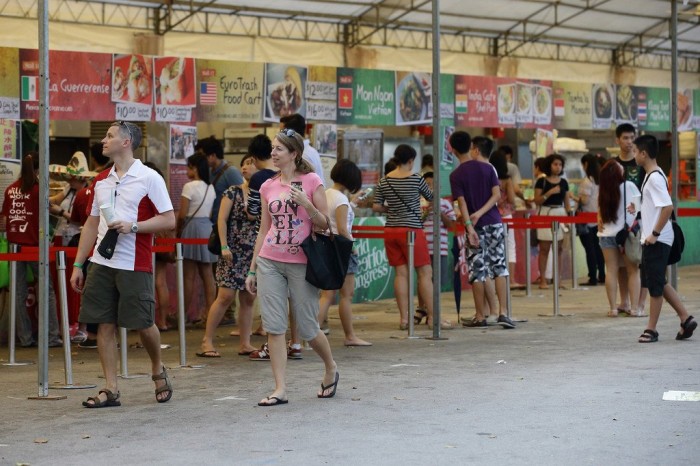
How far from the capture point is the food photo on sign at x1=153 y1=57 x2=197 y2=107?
42.1 feet

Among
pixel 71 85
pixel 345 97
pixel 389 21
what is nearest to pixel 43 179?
pixel 71 85

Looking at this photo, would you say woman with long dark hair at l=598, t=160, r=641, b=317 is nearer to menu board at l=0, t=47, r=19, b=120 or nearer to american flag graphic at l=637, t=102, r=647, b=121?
menu board at l=0, t=47, r=19, b=120

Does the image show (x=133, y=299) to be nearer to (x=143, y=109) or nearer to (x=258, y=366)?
(x=258, y=366)

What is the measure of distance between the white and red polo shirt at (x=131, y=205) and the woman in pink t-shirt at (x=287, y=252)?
659 mm

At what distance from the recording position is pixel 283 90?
14.0m

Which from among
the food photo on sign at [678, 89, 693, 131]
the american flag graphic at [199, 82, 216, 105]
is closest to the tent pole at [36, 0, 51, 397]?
the american flag graphic at [199, 82, 216, 105]

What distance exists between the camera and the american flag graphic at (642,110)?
64.5 ft

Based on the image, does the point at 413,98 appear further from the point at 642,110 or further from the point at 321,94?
the point at 642,110

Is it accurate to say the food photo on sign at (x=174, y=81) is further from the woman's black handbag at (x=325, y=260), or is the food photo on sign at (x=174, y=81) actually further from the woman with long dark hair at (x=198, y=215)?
the woman's black handbag at (x=325, y=260)

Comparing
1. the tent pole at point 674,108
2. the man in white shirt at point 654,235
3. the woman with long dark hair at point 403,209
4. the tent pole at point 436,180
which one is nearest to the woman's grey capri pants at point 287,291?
the tent pole at point 436,180

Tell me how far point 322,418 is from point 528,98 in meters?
11.0

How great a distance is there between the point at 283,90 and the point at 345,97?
41.4 inches

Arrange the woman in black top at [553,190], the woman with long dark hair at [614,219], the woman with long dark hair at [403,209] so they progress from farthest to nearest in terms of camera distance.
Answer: the woman in black top at [553,190], the woman with long dark hair at [614,219], the woman with long dark hair at [403,209]

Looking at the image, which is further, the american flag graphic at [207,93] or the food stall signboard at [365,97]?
the food stall signboard at [365,97]
